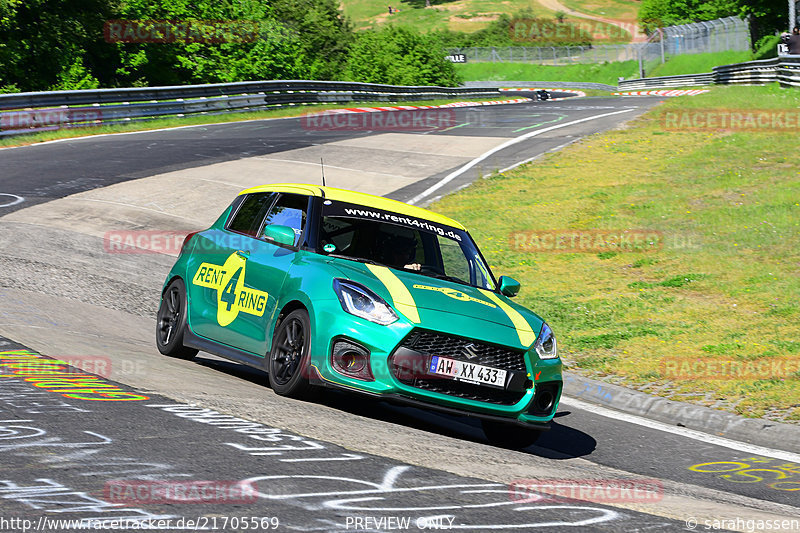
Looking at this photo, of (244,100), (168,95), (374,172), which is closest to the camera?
(374,172)

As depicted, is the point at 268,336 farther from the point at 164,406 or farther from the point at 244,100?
the point at 244,100

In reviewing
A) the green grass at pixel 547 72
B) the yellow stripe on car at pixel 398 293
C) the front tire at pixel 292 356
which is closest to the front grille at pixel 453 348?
the yellow stripe on car at pixel 398 293

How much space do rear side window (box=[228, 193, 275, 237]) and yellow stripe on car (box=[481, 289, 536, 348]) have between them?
7.44 ft

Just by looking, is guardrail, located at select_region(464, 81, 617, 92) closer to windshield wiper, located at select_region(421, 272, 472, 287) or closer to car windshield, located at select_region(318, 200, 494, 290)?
car windshield, located at select_region(318, 200, 494, 290)

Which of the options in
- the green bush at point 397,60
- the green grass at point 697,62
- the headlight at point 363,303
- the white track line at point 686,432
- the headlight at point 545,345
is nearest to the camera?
the headlight at point 363,303

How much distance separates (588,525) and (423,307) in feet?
8.34

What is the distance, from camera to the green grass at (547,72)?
97.1m

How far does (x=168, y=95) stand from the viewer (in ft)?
111

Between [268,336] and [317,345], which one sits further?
[268,336]

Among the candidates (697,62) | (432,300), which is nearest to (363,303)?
(432,300)

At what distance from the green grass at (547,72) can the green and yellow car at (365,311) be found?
290 feet

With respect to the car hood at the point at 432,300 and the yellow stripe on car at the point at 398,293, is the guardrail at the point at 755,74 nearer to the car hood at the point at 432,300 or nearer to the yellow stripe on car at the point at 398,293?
the car hood at the point at 432,300

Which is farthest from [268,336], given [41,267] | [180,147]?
[180,147]

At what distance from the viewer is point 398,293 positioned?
7.04 m
